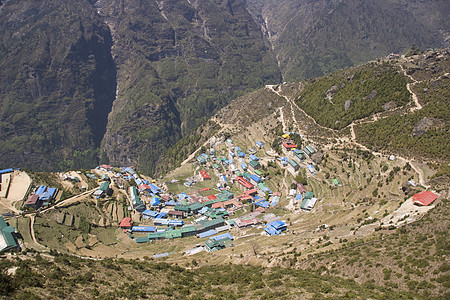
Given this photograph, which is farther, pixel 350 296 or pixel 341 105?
pixel 341 105

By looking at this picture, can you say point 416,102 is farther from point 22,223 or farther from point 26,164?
point 26,164

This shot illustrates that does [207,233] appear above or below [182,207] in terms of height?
below

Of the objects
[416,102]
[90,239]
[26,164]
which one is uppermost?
[26,164]

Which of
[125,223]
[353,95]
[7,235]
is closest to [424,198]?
[353,95]

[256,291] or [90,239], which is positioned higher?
[90,239]

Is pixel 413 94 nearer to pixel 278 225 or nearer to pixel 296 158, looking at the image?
pixel 296 158

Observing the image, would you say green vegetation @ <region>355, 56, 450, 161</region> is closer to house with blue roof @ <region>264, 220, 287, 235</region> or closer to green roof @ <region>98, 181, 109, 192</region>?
house with blue roof @ <region>264, 220, 287, 235</region>

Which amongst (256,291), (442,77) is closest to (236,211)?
(256,291)

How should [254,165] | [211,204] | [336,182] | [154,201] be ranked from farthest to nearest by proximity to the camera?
[254,165]
[154,201]
[211,204]
[336,182]
